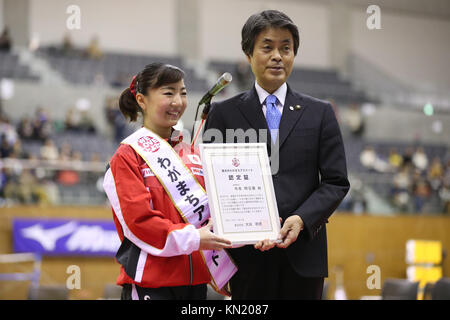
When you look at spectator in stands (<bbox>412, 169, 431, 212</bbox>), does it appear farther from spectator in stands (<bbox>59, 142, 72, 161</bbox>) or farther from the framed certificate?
the framed certificate

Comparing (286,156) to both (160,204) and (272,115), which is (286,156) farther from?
(160,204)

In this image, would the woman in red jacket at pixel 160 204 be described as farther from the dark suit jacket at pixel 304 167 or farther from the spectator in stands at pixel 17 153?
the spectator in stands at pixel 17 153

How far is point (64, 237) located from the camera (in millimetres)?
9617

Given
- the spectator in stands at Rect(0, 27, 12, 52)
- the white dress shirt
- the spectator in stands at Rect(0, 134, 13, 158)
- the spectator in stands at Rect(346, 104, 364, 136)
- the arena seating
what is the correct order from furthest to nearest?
the spectator in stands at Rect(346, 104, 364, 136) → the spectator in stands at Rect(0, 27, 12, 52) → the arena seating → the spectator in stands at Rect(0, 134, 13, 158) → the white dress shirt

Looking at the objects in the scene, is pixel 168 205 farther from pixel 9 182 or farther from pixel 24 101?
pixel 24 101

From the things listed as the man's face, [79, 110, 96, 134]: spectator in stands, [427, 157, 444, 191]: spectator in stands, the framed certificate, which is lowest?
[427, 157, 444, 191]: spectator in stands

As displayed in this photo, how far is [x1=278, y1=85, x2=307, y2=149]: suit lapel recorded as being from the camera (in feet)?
8.55

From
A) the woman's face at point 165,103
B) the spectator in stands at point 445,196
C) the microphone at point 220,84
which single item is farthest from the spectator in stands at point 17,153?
the microphone at point 220,84

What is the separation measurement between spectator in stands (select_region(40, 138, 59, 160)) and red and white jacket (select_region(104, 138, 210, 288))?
8.06m

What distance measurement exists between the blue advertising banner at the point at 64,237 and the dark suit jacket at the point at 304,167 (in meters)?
7.31

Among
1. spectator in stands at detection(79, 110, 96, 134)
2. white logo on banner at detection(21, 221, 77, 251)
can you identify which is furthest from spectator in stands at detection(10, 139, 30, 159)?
spectator in stands at detection(79, 110, 96, 134)

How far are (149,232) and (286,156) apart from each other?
629 millimetres

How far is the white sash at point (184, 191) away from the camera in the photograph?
259 cm

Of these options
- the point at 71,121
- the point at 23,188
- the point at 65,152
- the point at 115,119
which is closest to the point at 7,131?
the point at 65,152
